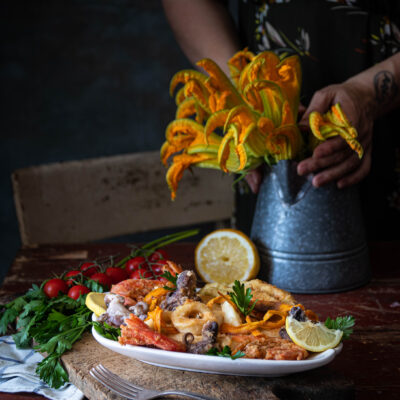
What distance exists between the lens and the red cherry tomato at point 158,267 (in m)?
1.22

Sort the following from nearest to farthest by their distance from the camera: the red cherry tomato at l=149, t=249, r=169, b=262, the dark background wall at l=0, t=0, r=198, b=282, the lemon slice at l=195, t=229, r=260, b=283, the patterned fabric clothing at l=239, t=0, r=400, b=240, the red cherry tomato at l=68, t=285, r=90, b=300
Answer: the red cherry tomato at l=68, t=285, r=90, b=300
the lemon slice at l=195, t=229, r=260, b=283
the red cherry tomato at l=149, t=249, r=169, b=262
the patterned fabric clothing at l=239, t=0, r=400, b=240
the dark background wall at l=0, t=0, r=198, b=282

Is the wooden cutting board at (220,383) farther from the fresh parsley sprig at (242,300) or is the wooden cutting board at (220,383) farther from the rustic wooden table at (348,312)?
the fresh parsley sprig at (242,300)

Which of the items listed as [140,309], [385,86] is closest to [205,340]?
[140,309]

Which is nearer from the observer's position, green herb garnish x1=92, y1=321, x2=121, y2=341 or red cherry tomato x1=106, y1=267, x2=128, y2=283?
green herb garnish x1=92, y1=321, x2=121, y2=341

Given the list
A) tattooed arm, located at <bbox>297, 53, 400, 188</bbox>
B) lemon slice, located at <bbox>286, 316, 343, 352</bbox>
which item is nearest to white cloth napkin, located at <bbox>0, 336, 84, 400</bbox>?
lemon slice, located at <bbox>286, 316, 343, 352</bbox>

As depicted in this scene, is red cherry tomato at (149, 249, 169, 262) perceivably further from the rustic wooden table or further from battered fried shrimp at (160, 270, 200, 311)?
battered fried shrimp at (160, 270, 200, 311)

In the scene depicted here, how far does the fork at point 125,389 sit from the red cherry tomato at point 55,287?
1.11 ft

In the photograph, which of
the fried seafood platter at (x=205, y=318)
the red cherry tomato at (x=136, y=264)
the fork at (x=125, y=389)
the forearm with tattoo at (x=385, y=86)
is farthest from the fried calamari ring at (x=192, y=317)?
the forearm with tattoo at (x=385, y=86)

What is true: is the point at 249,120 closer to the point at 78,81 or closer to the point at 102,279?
the point at 102,279

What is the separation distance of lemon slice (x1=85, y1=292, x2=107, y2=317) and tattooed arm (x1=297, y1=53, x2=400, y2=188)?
0.49m

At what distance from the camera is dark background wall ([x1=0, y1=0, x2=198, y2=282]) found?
2707 millimetres

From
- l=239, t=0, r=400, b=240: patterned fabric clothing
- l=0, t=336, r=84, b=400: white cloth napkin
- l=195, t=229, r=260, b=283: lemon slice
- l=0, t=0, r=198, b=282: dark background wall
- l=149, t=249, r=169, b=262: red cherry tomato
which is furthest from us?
l=0, t=0, r=198, b=282: dark background wall

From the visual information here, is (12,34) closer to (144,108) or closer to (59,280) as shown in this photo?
(144,108)

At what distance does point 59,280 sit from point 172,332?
0.42 meters
